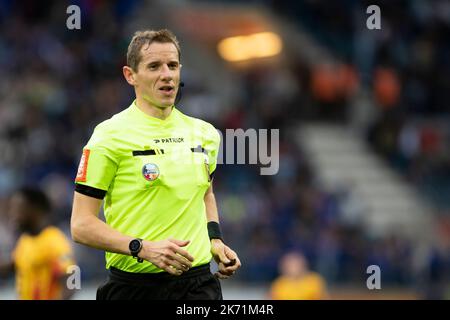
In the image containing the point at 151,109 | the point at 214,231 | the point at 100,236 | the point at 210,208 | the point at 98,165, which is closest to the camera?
the point at 100,236

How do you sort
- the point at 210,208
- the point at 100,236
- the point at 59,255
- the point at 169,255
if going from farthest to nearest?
the point at 59,255, the point at 210,208, the point at 100,236, the point at 169,255

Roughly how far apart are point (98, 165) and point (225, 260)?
838 mm

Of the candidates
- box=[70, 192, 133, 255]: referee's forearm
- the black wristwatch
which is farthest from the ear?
the black wristwatch

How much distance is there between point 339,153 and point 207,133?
15.3 metres

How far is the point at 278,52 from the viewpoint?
2242 centimetres

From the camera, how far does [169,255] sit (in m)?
5.36

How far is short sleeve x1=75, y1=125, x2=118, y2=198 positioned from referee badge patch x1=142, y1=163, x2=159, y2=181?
0.15 m

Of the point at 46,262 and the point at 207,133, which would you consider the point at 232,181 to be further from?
the point at 207,133

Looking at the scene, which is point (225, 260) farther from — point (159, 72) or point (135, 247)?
point (159, 72)

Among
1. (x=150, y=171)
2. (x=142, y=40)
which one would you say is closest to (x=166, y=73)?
(x=142, y=40)

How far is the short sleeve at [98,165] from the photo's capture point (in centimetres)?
561

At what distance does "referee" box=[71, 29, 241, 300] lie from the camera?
18.4ft

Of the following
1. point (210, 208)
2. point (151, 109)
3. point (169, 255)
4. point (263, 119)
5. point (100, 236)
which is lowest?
point (169, 255)

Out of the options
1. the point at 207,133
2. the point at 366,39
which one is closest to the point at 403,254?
the point at 366,39
